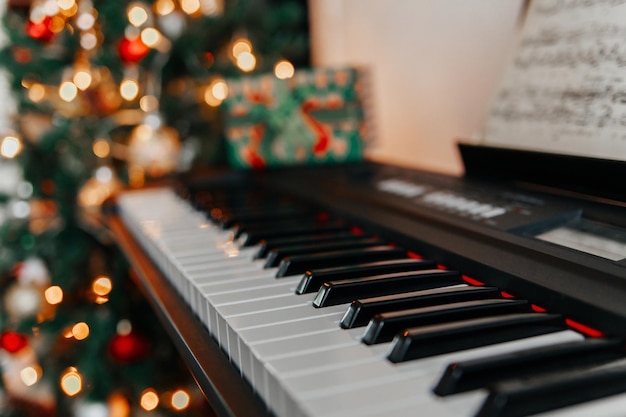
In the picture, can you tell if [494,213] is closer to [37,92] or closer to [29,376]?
[29,376]

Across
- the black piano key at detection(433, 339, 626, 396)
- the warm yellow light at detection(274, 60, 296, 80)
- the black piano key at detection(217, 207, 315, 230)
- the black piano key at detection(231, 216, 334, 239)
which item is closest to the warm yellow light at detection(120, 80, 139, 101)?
the warm yellow light at detection(274, 60, 296, 80)

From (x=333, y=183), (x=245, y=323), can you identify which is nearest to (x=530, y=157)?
(x=333, y=183)

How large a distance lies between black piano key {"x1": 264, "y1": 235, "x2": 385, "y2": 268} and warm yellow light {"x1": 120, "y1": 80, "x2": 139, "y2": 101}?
1816 mm

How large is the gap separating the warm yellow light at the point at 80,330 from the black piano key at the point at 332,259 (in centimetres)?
138

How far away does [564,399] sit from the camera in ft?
1.68

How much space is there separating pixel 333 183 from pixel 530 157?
1.72 ft

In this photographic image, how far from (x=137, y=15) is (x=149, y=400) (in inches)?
61.3

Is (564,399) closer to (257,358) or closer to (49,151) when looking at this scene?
(257,358)

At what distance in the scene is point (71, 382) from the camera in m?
1.90

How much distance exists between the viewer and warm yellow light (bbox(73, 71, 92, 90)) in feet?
8.36

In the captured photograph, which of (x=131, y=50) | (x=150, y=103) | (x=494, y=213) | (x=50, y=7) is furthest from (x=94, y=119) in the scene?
(x=494, y=213)

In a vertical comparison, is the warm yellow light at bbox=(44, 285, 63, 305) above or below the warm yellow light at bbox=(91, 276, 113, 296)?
below

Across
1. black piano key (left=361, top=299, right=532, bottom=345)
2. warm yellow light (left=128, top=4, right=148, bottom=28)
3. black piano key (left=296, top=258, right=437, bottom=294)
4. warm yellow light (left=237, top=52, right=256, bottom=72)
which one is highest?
warm yellow light (left=128, top=4, right=148, bottom=28)

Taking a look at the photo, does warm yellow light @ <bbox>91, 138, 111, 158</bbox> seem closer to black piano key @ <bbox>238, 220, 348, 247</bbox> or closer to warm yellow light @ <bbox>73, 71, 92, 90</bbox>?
warm yellow light @ <bbox>73, 71, 92, 90</bbox>
